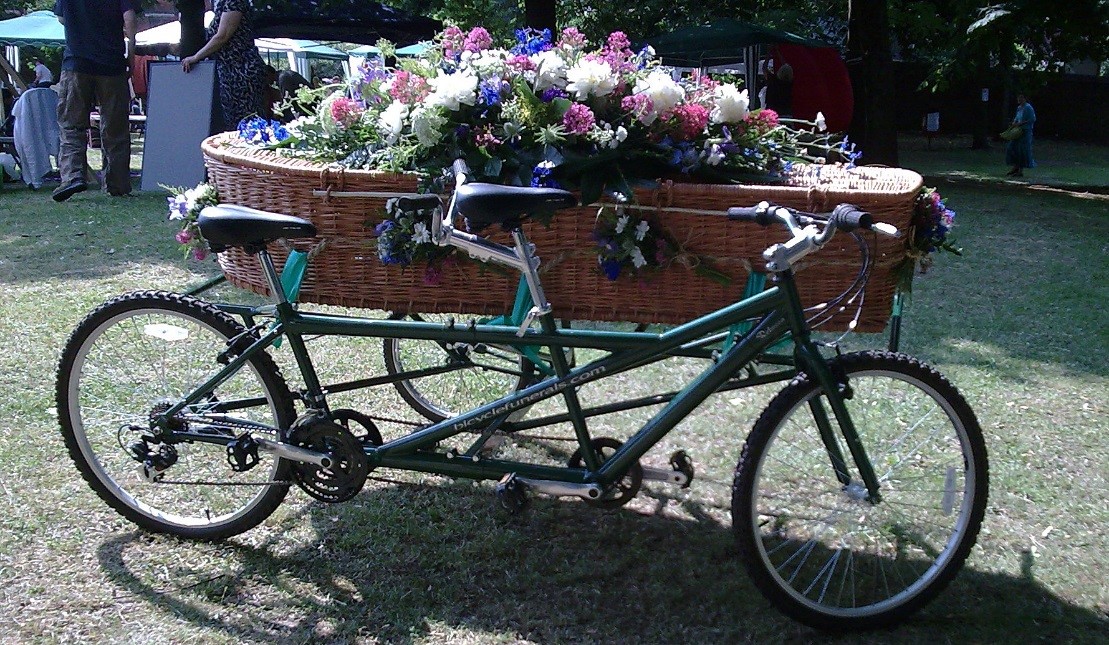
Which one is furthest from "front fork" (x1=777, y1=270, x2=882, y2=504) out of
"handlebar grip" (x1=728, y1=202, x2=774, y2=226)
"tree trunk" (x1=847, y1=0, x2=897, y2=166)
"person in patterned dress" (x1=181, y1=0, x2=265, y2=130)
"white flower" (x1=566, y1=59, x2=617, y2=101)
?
"tree trunk" (x1=847, y1=0, x2=897, y2=166)

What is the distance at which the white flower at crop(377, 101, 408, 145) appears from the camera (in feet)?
10.6

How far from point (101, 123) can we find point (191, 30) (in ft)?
Result: 11.8

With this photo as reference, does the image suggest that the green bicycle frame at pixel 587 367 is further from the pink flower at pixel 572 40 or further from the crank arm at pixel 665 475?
the pink flower at pixel 572 40

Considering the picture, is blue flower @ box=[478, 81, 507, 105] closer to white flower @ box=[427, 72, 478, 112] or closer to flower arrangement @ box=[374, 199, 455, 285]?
white flower @ box=[427, 72, 478, 112]

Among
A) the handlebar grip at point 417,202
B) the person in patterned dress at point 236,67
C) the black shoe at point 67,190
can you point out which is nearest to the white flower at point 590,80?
the handlebar grip at point 417,202

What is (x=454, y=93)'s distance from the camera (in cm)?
315

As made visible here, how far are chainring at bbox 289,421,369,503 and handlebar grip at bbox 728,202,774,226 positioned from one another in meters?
1.32

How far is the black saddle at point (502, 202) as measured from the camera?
2814 millimetres

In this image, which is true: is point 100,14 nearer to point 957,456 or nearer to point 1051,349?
point 1051,349

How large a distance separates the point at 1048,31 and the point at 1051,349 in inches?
397

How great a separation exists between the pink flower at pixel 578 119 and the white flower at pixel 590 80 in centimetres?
11

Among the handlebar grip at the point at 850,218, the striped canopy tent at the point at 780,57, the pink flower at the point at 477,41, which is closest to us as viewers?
the handlebar grip at the point at 850,218

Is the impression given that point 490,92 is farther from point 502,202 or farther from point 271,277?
point 271,277

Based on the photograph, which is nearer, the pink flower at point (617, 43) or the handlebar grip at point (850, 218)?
the handlebar grip at point (850, 218)
